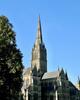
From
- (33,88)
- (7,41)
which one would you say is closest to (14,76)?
(7,41)

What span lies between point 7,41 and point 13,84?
573 cm

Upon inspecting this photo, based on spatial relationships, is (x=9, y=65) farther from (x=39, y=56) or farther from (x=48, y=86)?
(x=39, y=56)

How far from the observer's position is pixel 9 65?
117ft

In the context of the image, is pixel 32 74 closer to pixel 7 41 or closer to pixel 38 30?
pixel 38 30

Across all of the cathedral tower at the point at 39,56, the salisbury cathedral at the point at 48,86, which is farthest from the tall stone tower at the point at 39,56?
the salisbury cathedral at the point at 48,86

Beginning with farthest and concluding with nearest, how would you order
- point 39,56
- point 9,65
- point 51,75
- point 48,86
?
point 39,56
point 51,75
point 48,86
point 9,65

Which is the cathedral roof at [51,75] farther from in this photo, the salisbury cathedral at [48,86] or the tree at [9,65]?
the tree at [9,65]

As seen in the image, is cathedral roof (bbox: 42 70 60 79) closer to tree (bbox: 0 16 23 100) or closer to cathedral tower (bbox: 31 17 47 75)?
cathedral tower (bbox: 31 17 47 75)

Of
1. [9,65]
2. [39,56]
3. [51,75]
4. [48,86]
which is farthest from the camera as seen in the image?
[39,56]

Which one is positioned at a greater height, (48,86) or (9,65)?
(48,86)

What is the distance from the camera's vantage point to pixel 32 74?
93125mm

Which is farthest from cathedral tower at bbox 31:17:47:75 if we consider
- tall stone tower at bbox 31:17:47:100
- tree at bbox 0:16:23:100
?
tree at bbox 0:16:23:100

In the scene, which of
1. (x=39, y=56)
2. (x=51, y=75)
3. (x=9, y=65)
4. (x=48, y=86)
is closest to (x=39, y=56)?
(x=39, y=56)

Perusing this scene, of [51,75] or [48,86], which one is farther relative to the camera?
[51,75]
